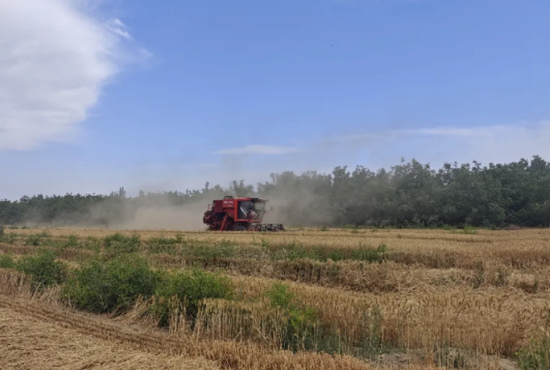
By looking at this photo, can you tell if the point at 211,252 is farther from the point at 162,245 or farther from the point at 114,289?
the point at 114,289

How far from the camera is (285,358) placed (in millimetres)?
6387

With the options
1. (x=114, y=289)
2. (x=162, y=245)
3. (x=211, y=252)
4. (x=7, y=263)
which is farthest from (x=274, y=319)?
(x=162, y=245)

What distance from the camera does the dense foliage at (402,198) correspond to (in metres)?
44.5

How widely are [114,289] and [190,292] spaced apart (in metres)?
2.47

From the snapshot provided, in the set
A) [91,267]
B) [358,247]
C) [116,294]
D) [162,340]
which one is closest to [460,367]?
[162,340]

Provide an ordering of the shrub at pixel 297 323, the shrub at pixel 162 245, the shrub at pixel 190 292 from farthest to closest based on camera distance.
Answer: the shrub at pixel 162 245
the shrub at pixel 190 292
the shrub at pixel 297 323

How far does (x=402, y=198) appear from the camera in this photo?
4950 centimetres

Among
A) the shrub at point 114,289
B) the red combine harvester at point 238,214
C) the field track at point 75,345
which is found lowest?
the field track at point 75,345

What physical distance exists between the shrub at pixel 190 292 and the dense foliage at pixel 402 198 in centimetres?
3937

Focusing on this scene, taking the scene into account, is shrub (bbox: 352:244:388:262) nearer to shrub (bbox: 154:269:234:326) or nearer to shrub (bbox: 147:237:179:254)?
shrub (bbox: 154:269:234:326)

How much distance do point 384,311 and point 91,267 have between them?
26.0 feet

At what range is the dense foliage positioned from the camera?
44.5 metres

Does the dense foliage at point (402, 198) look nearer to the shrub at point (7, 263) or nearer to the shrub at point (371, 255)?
the shrub at point (371, 255)

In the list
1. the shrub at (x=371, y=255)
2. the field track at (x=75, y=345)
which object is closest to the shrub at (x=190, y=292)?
the field track at (x=75, y=345)
